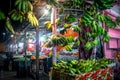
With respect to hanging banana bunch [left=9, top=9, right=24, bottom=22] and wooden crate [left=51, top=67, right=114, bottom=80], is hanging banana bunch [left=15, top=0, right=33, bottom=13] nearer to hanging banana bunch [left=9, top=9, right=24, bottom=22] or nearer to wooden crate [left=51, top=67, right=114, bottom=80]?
hanging banana bunch [left=9, top=9, right=24, bottom=22]

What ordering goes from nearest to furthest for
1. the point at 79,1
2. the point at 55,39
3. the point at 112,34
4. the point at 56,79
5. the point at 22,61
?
the point at 56,79, the point at 55,39, the point at 79,1, the point at 112,34, the point at 22,61

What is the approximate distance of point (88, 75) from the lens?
4105 mm

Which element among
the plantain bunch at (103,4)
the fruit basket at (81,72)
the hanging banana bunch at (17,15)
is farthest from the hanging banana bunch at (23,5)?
the plantain bunch at (103,4)

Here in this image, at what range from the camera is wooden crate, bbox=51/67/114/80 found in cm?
398

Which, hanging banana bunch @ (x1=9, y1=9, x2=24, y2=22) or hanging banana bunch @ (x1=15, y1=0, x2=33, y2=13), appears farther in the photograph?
hanging banana bunch @ (x1=9, y1=9, x2=24, y2=22)

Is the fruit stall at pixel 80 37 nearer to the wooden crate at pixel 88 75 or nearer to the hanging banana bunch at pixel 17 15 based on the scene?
the wooden crate at pixel 88 75

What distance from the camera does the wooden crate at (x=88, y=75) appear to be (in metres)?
3.98

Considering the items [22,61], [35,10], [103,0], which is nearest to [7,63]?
[22,61]

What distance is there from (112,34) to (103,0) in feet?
12.1

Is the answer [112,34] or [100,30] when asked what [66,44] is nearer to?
[100,30]

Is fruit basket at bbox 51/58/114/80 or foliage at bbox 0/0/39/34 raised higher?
foliage at bbox 0/0/39/34

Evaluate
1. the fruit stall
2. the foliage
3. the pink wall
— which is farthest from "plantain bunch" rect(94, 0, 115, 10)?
the pink wall

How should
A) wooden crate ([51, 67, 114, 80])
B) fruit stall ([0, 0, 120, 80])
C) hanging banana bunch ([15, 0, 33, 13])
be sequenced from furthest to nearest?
fruit stall ([0, 0, 120, 80])
wooden crate ([51, 67, 114, 80])
hanging banana bunch ([15, 0, 33, 13])

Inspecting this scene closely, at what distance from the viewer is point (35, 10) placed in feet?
16.6
